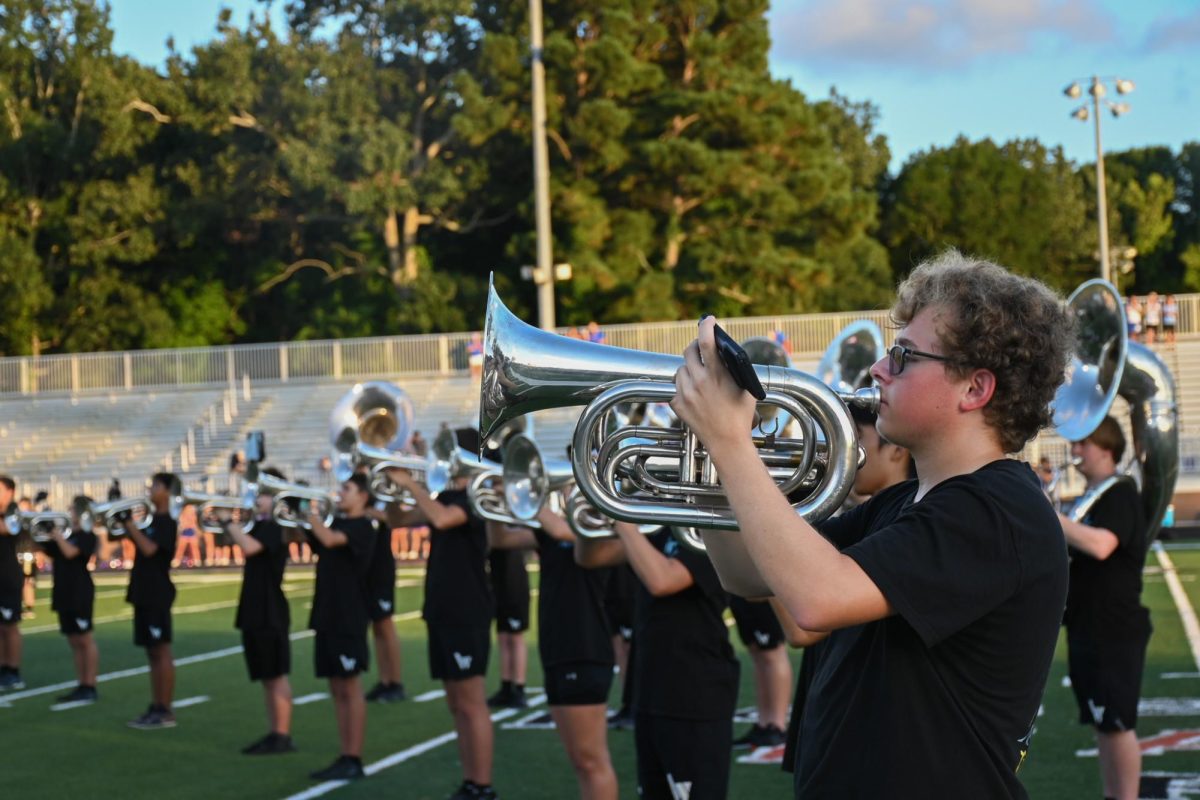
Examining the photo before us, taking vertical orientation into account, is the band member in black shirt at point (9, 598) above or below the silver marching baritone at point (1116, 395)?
below

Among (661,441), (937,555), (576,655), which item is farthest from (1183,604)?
(937,555)

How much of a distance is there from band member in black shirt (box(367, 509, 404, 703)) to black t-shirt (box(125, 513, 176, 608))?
4.81ft

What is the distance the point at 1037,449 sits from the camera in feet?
84.4

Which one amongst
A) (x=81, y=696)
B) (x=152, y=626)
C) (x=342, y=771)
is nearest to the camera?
(x=342, y=771)

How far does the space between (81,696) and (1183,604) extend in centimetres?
1049

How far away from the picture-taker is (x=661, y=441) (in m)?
2.82

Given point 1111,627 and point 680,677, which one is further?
point 1111,627

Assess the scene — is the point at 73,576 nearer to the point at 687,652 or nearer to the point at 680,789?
the point at 687,652

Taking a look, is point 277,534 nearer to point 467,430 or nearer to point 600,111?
point 467,430

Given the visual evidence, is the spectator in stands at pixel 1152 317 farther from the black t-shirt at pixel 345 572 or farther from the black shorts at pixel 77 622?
the black t-shirt at pixel 345 572

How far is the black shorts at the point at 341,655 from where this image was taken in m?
8.50

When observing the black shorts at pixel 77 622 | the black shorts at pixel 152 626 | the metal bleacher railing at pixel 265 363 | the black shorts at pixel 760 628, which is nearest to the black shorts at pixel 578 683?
the black shorts at pixel 760 628

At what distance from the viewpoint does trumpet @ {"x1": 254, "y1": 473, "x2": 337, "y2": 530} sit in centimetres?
952

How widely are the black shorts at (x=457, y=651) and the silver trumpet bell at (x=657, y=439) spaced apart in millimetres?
4749
